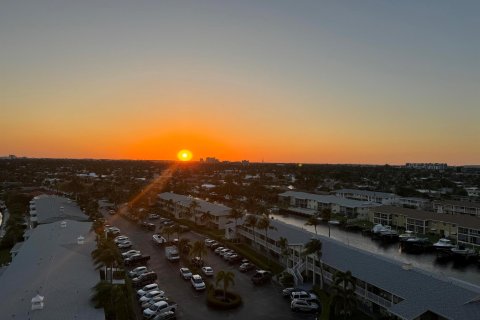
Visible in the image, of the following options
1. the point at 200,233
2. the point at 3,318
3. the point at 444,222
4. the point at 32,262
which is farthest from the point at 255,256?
the point at 444,222

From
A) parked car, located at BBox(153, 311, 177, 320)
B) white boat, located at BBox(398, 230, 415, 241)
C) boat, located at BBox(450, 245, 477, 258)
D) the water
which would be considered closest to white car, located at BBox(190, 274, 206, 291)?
parked car, located at BBox(153, 311, 177, 320)

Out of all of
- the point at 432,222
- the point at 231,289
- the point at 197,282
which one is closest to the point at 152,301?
the point at 197,282

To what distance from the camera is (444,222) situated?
55.5 m

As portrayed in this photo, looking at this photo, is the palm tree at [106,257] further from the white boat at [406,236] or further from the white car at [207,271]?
the white boat at [406,236]

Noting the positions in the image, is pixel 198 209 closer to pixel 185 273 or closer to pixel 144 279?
pixel 185 273

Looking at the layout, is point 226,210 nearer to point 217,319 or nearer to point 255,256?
point 255,256

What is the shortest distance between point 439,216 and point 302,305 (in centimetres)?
3967

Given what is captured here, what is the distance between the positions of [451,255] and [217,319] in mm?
34779

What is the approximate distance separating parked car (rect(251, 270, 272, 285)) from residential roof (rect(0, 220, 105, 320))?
13297 mm

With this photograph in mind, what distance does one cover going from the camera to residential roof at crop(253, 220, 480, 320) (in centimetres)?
2186

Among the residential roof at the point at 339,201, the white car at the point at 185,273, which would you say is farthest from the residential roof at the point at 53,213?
the residential roof at the point at 339,201

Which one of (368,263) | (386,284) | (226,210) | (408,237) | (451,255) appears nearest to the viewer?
(386,284)

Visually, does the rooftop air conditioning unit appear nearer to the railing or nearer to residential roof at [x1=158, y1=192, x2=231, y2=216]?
the railing

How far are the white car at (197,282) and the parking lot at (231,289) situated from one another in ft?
1.36
